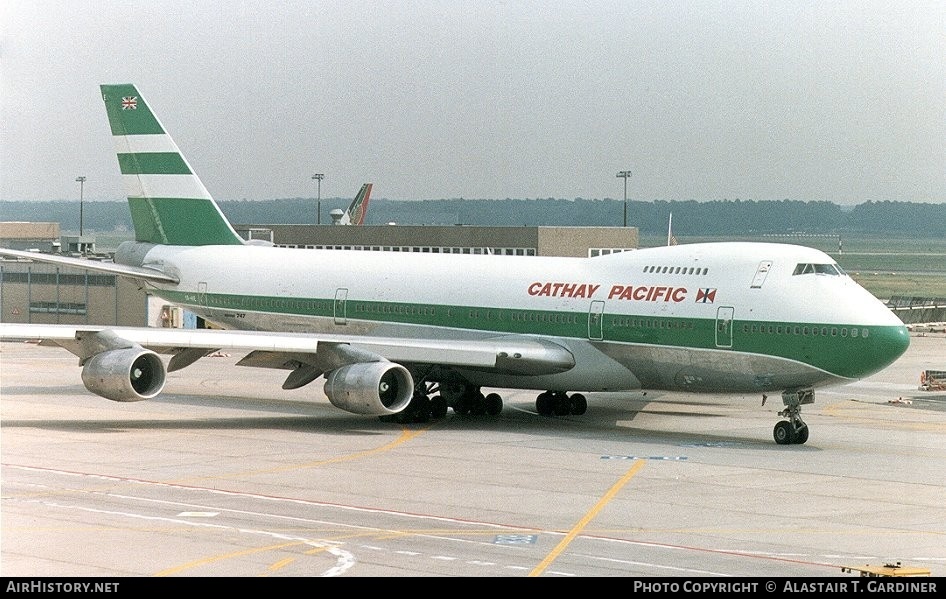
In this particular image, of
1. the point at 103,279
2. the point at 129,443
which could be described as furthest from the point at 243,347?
the point at 103,279

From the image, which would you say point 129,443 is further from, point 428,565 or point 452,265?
point 428,565

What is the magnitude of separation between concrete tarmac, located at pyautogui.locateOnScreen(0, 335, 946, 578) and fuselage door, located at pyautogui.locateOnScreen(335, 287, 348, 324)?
2.81 metres

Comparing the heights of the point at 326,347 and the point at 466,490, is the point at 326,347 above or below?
above

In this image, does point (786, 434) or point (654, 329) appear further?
point (654, 329)

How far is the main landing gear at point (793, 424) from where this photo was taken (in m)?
35.6

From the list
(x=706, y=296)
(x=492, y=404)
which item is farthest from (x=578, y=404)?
(x=706, y=296)

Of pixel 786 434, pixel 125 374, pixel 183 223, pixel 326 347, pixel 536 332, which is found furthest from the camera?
pixel 183 223

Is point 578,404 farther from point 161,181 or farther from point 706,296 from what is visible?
point 161,181

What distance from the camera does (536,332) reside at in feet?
129

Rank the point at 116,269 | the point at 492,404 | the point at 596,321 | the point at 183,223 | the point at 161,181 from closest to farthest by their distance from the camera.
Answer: the point at 596,321, the point at 492,404, the point at 116,269, the point at 183,223, the point at 161,181

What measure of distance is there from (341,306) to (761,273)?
14094mm

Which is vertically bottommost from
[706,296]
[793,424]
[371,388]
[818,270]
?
[793,424]

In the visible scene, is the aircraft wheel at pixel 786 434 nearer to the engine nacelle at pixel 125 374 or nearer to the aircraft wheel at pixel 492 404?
the aircraft wheel at pixel 492 404

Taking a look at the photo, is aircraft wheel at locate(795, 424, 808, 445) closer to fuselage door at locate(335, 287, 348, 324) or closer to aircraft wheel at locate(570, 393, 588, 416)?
aircraft wheel at locate(570, 393, 588, 416)
